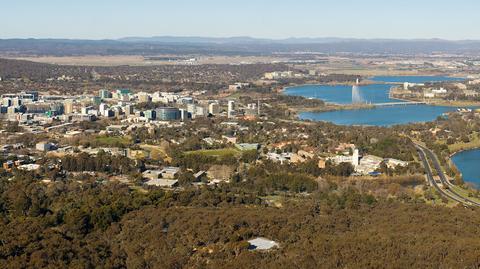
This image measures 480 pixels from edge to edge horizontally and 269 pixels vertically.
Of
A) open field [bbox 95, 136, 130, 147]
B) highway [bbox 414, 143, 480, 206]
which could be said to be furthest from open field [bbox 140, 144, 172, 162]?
highway [bbox 414, 143, 480, 206]

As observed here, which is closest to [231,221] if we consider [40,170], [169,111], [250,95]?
[40,170]

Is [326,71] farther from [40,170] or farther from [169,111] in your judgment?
[40,170]

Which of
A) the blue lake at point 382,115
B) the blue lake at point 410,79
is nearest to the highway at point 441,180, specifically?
the blue lake at point 382,115

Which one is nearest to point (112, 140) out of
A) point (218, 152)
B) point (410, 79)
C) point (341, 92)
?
point (218, 152)

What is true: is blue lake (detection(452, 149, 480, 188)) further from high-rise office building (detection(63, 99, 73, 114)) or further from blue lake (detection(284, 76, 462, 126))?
high-rise office building (detection(63, 99, 73, 114))

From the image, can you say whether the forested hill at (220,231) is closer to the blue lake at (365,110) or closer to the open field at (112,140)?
the open field at (112,140)

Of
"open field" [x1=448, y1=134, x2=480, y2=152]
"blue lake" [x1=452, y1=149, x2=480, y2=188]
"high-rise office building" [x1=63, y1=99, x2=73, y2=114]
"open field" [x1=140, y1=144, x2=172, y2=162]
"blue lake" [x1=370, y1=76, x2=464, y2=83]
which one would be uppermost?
"high-rise office building" [x1=63, y1=99, x2=73, y2=114]

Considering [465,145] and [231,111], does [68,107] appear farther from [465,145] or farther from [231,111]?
[465,145]
